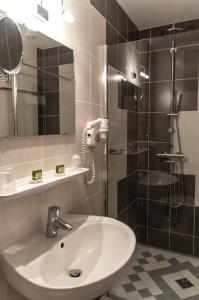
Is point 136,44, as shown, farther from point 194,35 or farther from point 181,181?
point 181,181

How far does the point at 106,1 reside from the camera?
1951 mm

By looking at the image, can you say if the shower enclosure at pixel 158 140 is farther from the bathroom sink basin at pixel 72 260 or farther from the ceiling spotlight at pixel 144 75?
the bathroom sink basin at pixel 72 260

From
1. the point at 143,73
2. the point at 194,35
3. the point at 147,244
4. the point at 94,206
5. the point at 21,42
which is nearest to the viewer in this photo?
the point at 21,42

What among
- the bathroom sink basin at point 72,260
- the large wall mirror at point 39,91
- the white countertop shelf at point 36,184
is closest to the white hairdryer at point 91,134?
the large wall mirror at point 39,91

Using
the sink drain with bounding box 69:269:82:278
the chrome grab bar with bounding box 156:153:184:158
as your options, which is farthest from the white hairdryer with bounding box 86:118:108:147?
the chrome grab bar with bounding box 156:153:184:158

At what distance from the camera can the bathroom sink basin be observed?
850 millimetres

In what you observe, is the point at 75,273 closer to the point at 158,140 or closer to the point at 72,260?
the point at 72,260

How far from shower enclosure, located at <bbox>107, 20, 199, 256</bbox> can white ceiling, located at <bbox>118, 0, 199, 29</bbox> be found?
0.43ft

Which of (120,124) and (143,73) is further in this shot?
(143,73)

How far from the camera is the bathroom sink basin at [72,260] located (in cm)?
85

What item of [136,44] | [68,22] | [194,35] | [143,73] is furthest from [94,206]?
[194,35]

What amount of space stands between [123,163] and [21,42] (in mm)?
1528

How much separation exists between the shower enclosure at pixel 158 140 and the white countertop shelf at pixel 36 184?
Result: 0.94m

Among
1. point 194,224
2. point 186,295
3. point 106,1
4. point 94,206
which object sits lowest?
point 186,295
